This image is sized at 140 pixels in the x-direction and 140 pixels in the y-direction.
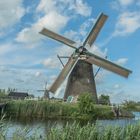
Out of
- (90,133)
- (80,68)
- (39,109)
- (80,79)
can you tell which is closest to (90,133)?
(90,133)

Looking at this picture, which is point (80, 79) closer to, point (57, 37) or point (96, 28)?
point (57, 37)

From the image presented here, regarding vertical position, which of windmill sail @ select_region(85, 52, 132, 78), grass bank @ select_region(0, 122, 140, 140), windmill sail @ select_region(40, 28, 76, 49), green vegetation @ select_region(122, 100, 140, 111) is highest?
windmill sail @ select_region(40, 28, 76, 49)

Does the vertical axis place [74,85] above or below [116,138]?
above

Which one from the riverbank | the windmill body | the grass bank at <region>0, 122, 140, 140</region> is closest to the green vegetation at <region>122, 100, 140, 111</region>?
the windmill body

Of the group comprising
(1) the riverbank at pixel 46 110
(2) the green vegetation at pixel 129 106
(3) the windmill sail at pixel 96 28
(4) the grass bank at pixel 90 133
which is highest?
(3) the windmill sail at pixel 96 28

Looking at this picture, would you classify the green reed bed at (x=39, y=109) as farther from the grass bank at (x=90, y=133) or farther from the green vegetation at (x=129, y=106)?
the grass bank at (x=90, y=133)

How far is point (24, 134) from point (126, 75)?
3376 cm

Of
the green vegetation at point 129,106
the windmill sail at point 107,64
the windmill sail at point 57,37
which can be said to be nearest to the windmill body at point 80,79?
the windmill sail at point 107,64

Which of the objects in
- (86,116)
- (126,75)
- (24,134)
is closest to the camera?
(24,134)

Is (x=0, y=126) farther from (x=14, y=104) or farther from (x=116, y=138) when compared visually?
(x=14, y=104)

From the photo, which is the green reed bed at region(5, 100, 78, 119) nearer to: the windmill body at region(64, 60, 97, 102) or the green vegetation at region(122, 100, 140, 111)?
the windmill body at region(64, 60, 97, 102)

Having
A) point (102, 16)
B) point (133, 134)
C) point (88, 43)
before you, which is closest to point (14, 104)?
point (88, 43)

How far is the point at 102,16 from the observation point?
46.4 m

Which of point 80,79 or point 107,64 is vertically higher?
point 107,64
